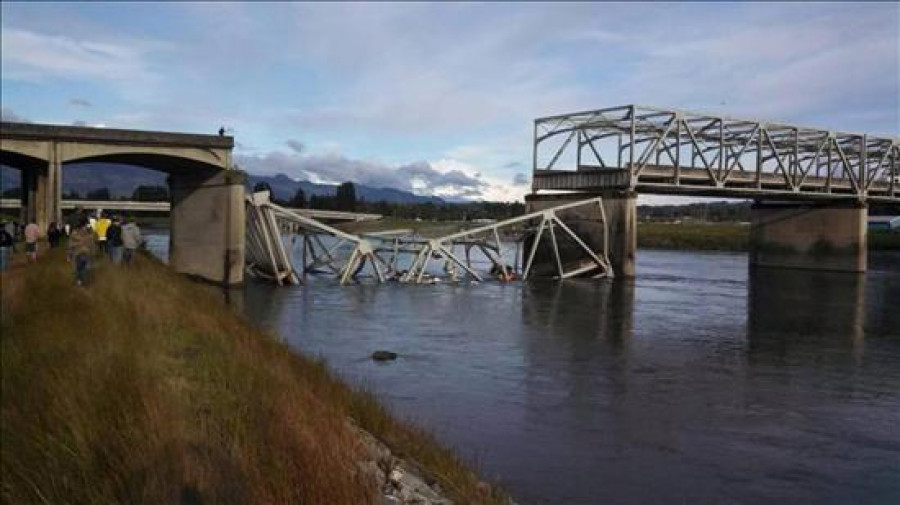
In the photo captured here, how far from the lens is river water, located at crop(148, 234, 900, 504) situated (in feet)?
48.7

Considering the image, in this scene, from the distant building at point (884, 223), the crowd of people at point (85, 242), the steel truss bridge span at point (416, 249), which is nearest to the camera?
the crowd of people at point (85, 242)

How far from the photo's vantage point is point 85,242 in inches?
940

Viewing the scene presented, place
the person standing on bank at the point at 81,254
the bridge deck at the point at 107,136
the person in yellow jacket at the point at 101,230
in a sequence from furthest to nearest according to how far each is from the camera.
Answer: the bridge deck at the point at 107,136
the person in yellow jacket at the point at 101,230
the person standing on bank at the point at 81,254

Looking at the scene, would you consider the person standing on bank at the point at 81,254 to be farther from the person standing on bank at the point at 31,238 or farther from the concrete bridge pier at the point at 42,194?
the concrete bridge pier at the point at 42,194

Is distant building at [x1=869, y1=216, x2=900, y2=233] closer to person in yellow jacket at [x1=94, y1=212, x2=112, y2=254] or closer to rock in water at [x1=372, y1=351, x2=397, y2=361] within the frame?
rock in water at [x1=372, y1=351, x2=397, y2=361]

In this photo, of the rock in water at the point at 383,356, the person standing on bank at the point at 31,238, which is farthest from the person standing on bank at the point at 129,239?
the rock in water at the point at 383,356

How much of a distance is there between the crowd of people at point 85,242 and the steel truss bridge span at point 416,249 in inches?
767

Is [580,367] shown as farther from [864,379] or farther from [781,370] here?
[864,379]

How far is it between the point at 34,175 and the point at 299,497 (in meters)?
64.4

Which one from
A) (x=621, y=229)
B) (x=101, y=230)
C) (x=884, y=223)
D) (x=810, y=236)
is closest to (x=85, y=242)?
(x=101, y=230)

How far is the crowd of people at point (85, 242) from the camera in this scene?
2370cm

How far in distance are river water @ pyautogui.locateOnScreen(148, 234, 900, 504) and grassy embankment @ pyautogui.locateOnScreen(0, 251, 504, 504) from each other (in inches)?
161

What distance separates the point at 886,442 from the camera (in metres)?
17.8

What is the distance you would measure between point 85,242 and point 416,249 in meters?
49.0
